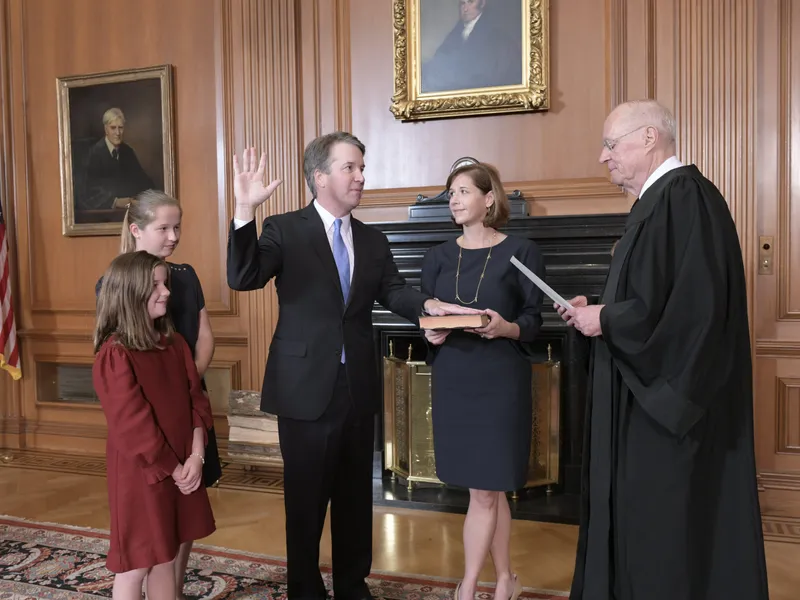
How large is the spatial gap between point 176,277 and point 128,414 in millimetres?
737

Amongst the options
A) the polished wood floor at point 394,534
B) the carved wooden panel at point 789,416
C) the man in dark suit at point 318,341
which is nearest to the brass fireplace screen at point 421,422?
the polished wood floor at point 394,534

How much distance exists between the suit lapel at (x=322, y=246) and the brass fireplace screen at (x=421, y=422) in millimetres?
1943

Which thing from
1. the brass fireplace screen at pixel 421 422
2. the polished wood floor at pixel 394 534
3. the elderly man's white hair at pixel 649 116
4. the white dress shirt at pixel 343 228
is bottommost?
the polished wood floor at pixel 394 534

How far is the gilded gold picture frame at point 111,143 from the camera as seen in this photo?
5805 mm

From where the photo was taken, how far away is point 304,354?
2762 mm

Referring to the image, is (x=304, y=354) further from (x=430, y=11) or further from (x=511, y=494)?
(x=430, y=11)

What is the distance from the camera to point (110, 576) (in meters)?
3.46

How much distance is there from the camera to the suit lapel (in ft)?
9.29

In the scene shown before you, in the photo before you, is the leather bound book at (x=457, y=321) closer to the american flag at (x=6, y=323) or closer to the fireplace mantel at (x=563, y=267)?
the fireplace mantel at (x=563, y=267)

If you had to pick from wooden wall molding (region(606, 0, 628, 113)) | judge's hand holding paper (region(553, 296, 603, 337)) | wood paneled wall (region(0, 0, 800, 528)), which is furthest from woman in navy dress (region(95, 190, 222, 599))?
wooden wall molding (region(606, 0, 628, 113))

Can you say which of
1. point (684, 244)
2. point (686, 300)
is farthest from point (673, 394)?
point (684, 244)

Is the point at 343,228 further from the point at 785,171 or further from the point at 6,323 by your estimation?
the point at 6,323

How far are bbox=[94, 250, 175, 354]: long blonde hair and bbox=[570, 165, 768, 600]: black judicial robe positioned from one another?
1.54 m

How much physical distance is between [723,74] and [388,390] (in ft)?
9.70
